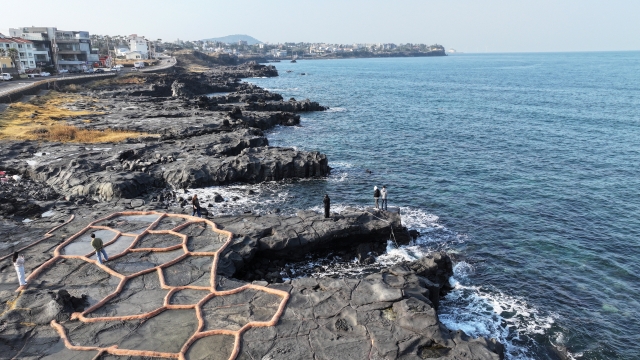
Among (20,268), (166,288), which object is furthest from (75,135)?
(166,288)

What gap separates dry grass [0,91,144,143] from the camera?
184ft

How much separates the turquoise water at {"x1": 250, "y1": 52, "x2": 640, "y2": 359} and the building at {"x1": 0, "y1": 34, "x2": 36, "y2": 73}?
293 feet

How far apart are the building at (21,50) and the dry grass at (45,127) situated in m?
49.1

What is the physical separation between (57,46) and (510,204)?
142459 millimetres

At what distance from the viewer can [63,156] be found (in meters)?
47.2

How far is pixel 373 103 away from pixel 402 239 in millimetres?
78882

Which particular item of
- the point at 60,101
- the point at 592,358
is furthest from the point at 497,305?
the point at 60,101

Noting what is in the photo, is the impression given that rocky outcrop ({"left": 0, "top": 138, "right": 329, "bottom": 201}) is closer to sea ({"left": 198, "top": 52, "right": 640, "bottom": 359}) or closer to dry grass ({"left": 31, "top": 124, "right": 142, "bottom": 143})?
sea ({"left": 198, "top": 52, "right": 640, "bottom": 359})

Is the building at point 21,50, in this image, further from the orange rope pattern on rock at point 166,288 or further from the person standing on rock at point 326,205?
the person standing on rock at point 326,205

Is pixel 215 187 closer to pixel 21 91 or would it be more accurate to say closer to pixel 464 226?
pixel 464 226

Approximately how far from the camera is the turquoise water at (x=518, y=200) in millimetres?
24422

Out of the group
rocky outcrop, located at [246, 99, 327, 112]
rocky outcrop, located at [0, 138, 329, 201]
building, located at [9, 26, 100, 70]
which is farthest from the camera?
building, located at [9, 26, 100, 70]

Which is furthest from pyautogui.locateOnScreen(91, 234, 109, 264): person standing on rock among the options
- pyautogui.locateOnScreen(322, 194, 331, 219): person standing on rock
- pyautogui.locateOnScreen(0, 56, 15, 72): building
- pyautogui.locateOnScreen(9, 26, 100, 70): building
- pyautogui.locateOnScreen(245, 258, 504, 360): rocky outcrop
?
pyautogui.locateOnScreen(9, 26, 100, 70): building

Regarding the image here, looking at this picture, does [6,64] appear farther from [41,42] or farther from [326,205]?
[326,205]
